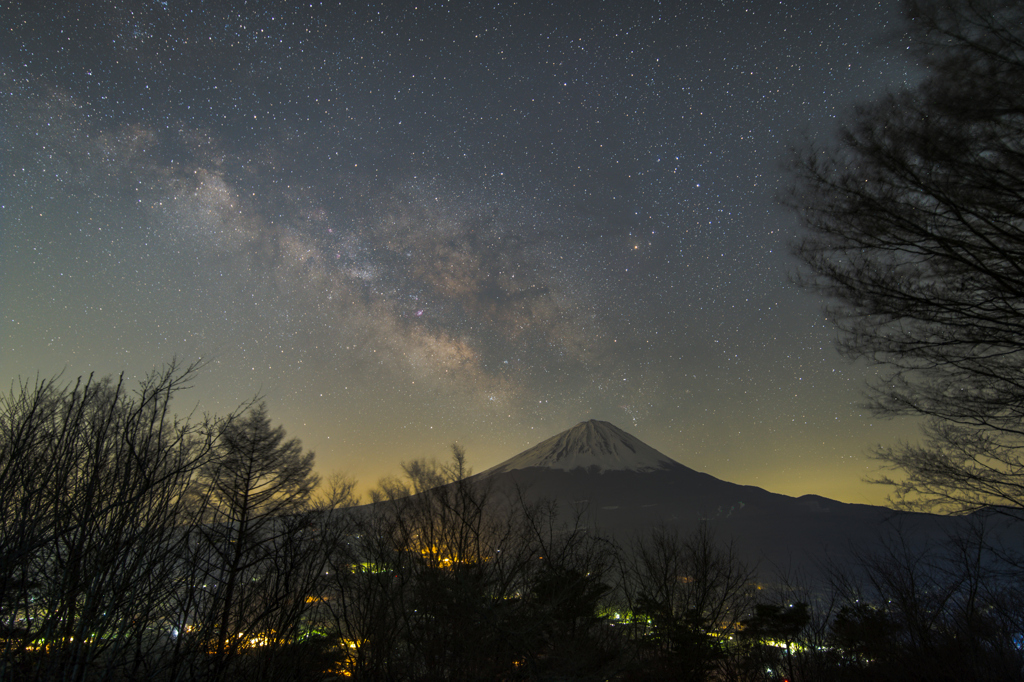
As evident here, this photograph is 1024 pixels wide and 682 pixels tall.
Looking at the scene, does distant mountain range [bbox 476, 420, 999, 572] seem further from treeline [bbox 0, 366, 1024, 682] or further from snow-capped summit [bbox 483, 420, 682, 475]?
treeline [bbox 0, 366, 1024, 682]

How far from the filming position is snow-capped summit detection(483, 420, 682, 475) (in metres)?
162

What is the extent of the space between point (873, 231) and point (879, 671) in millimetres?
14982

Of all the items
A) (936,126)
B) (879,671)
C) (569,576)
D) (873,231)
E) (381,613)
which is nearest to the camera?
(936,126)

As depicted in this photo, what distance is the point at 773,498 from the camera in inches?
6378

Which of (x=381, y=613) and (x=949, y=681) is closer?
(x=949, y=681)

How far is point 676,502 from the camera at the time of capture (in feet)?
463

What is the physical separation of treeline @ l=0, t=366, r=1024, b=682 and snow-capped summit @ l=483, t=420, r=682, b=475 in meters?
132

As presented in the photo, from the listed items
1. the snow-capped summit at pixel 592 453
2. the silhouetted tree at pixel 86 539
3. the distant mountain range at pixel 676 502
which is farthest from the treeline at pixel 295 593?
the snow-capped summit at pixel 592 453

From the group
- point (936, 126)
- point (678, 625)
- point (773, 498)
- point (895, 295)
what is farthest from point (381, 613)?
point (773, 498)

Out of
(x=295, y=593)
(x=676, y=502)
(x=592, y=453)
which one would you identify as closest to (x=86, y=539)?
(x=295, y=593)

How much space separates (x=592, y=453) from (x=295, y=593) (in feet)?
561

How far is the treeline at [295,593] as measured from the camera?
12.4ft

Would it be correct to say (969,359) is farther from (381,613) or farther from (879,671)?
(381,613)

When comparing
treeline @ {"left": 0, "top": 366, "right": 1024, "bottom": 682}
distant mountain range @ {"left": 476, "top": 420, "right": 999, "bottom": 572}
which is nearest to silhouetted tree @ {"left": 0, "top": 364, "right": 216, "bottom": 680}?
treeline @ {"left": 0, "top": 366, "right": 1024, "bottom": 682}
